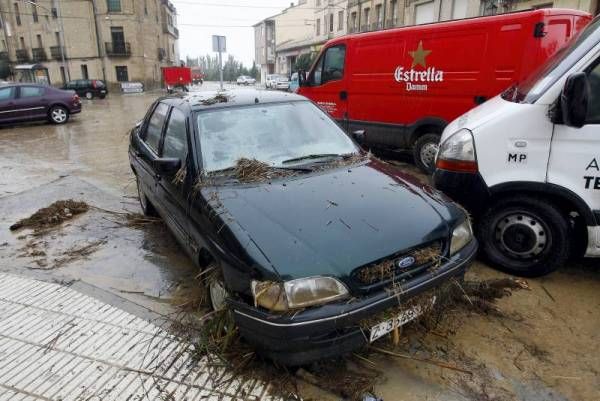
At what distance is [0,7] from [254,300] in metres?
62.5

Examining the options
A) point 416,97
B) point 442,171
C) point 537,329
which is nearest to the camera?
point 537,329

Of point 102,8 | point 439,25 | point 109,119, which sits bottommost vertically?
point 109,119

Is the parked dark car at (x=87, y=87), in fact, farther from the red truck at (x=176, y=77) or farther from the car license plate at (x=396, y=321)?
the car license plate at (x=396, y=321)

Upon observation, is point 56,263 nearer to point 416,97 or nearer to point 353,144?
point 353,144

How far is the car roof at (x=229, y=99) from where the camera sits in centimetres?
370

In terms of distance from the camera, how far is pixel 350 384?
2449 millimetres

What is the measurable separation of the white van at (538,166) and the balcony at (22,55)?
57.2 meters

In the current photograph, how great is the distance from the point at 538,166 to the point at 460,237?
3.62 ft

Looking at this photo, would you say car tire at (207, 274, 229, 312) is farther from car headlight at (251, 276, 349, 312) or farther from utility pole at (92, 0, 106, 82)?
utility pole at (92, 0, 106, 82)

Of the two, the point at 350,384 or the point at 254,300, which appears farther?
the point at 350,384

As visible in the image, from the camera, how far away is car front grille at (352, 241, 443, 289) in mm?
2318

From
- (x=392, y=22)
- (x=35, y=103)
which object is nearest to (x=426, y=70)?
(x=35, y=103)

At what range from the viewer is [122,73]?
4462cm

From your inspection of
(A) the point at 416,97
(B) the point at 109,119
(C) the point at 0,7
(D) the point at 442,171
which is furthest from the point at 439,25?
(C) the point at 0,7
